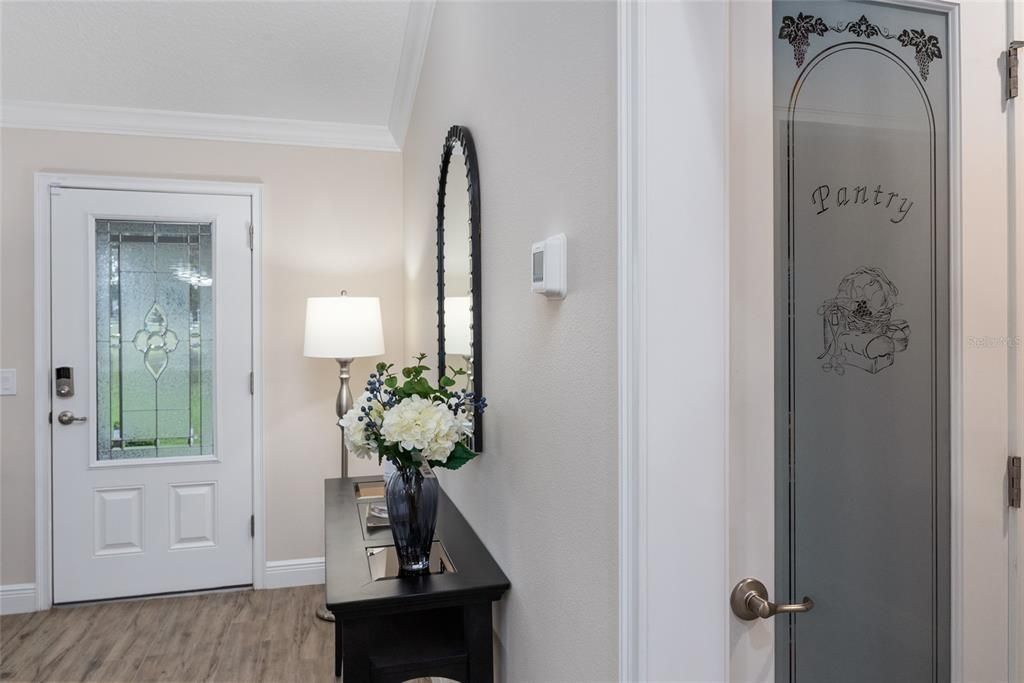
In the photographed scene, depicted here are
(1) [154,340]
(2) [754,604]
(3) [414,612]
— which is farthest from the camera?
(1) [154,340]

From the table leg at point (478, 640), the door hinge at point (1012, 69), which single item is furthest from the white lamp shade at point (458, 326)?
the door hinge at point (1012, 69)

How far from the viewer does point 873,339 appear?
3.55 feet

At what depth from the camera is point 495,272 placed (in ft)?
5.37

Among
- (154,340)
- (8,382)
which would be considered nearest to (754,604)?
(154,340)

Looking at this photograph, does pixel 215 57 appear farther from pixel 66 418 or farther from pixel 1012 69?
pixel 1012 69

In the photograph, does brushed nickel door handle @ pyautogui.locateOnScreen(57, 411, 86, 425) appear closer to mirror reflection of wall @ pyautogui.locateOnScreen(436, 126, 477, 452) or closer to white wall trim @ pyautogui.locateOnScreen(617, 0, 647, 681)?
mirror reflection of wall @ pyautogui.locateOnScreen(436, 126, 477, 452)

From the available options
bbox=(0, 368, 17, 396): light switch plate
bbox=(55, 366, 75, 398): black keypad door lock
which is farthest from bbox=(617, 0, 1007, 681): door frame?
bbox=(0, 368, 17, 396): light switch plate

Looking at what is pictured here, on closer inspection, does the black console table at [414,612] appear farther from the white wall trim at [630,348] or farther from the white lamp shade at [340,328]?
the white lamp shade at [340,328]

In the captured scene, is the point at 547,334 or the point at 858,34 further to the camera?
the point at 547,334

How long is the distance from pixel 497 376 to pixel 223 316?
230 cm

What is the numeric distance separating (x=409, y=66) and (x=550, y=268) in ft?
6.88

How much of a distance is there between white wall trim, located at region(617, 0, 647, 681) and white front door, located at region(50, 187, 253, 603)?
9.84 feet

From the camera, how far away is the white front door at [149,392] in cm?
329

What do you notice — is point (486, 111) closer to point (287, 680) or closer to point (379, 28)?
point (379, 28)
